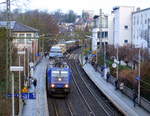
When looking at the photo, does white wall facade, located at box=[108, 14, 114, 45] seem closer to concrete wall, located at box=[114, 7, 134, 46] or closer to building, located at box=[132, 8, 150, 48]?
concrete wall, located at box=[114, 7, 134, 46]

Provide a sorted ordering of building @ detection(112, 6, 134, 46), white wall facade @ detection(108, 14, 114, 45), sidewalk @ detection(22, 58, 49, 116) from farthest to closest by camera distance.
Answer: white wall facade @ detection(108, 14, 114, 45), building @ detection(112, 6, 134, 46), sidewalk @ detection(22, 58, 49, 116)

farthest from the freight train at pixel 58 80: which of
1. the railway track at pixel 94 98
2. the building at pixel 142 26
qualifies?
the building at pixel 142 26

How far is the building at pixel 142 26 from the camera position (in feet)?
179

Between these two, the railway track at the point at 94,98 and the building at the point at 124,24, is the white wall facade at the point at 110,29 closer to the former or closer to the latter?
the building at the point at 124,24

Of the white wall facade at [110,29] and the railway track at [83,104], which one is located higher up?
the white wall facade at [110,29]

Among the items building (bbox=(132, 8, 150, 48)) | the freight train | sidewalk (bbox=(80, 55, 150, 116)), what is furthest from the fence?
building (bbox=(132, 8, 150, 48))

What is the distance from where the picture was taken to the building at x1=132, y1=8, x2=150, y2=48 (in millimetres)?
54531

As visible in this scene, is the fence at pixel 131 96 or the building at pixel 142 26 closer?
the fence at pixel 131 96

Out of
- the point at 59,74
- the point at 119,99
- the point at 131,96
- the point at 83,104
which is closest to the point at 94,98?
the point at 83,104

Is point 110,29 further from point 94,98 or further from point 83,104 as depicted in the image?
point 83,104

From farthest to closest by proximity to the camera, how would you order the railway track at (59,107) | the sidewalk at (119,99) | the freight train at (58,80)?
1. the freight train at (58,80)
2. the railway track at (59,107)
3. the sidewalk at (119,99)

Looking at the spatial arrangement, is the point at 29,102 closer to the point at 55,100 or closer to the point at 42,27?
the point at 55,100

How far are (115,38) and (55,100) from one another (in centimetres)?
4266

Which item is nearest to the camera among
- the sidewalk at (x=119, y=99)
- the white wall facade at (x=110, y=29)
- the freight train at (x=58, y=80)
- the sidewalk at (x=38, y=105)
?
the sidewalk at (x=38, y=105)
